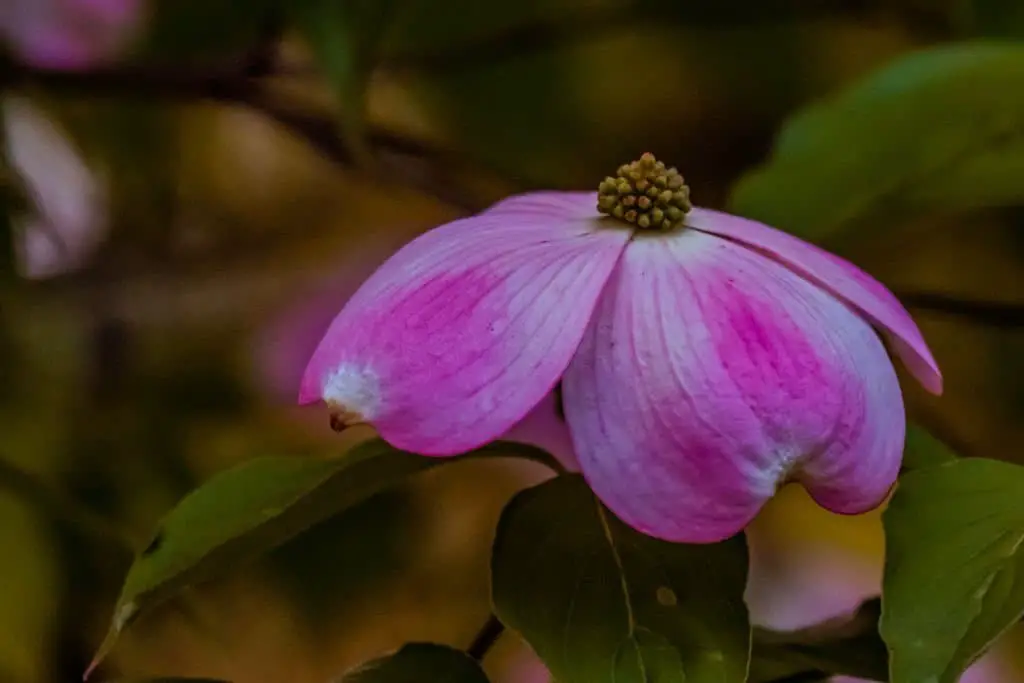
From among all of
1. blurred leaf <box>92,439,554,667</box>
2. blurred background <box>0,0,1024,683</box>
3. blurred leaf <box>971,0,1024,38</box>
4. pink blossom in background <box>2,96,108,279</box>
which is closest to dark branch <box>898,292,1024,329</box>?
blurred background <box>0,0,1024,683</box>

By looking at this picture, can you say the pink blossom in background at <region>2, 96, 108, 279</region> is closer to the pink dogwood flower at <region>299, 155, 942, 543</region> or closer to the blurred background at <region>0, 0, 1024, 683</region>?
the blurred background at <region>0, 0, 1024, 683</region>

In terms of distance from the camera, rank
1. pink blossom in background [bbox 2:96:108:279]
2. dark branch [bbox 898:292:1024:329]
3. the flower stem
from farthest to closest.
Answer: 1. pink blossom in background [bbox 2:96:108:279]
2. dark branch [bbox 898:292:1024:329]
3. the flower stem

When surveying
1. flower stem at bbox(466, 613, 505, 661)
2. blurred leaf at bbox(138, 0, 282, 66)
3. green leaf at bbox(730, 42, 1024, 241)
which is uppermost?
blurred leaf at bbox(138, 0, 282, 66)

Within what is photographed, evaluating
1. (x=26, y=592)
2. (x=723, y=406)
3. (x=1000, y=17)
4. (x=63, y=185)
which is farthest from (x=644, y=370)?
(x=63, y=185)

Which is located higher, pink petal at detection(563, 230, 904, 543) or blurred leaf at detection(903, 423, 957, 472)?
pink petal at detection(563, 230, 904, 543)

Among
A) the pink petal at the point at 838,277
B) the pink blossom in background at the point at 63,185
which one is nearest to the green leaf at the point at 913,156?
the pink petal at the point at 838,277

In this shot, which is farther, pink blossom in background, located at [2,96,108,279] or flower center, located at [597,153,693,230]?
pink blossom in background, located at [2,96,108,279]

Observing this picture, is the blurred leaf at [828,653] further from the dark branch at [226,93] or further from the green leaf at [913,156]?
the dark branch at [226,93]

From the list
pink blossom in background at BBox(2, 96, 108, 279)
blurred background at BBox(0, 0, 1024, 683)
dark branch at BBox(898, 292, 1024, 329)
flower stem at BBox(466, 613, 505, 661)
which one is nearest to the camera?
flower stem at BBox(466, 613, 505, 661)

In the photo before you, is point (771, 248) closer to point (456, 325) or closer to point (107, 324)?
point (456, 325)
